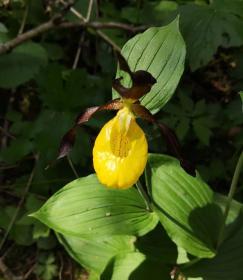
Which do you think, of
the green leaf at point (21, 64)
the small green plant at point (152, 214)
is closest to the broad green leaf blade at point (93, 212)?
the small green plant at point (152, 214)

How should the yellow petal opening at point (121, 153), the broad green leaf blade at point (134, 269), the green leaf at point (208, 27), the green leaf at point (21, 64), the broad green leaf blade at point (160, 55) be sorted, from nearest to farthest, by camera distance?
1. the yellow petal opening at point (121, 153)
2. the broad green leaf blade at point (160, 55)
3. the broad green leaf blade at point (134, 269)
4. the green leaf at point (208, 27)
5. the green leaf at point (21, 64)

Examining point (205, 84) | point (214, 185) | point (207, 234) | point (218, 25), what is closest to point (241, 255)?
point (207, 234)

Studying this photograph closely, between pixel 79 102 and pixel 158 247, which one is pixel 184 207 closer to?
pixel 158 247

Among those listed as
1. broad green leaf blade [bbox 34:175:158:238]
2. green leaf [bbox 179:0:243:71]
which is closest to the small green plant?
broad green leaf blade [bbox 34:175:158:238]

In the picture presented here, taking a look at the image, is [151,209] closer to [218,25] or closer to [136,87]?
[136,87]

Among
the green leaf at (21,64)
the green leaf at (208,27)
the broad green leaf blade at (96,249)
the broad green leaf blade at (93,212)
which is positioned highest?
the green leaf at (208,27)

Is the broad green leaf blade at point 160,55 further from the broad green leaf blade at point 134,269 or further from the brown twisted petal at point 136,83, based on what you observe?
the broad green leaf blade at point 134,269

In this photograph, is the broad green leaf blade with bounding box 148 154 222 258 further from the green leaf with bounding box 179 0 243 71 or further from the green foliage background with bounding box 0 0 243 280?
the green leaf with bounding box 179 0 243 71
